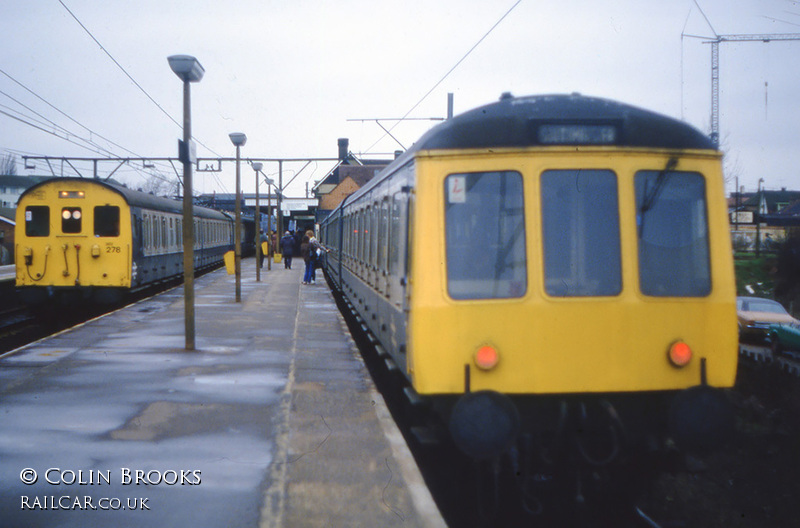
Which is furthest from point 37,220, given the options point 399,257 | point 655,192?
point 655,192

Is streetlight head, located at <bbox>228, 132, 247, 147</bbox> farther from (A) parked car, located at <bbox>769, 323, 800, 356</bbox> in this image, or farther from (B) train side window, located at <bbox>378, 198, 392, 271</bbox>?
(A) parked car, located at <bbox>769, 323, 800, 356</bbox>

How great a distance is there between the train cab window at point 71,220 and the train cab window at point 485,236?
14.4 meters

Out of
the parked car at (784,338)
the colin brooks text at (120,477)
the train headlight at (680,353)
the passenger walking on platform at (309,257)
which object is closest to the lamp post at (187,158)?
the colin brooks text at (120,477)

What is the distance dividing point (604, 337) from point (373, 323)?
492 centimetres

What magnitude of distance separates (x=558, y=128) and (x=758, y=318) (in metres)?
22.0

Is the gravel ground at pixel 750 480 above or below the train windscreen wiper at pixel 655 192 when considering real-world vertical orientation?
below

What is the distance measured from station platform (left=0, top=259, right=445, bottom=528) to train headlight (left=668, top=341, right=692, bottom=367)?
1.93 metres

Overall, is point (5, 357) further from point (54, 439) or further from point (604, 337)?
point (604, 337)

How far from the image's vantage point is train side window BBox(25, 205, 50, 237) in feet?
57.8

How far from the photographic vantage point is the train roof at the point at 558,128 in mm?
5525

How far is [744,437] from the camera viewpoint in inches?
603

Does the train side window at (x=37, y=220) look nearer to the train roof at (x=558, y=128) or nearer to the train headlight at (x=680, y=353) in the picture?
the train roof at (x=558, y=128)

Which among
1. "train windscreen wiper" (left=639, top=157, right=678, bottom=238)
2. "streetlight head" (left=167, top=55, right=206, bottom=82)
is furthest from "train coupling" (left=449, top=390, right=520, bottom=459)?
"streetlight head" (left=167, top=55, right=206, bottom=82)

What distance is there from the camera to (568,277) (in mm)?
5504
